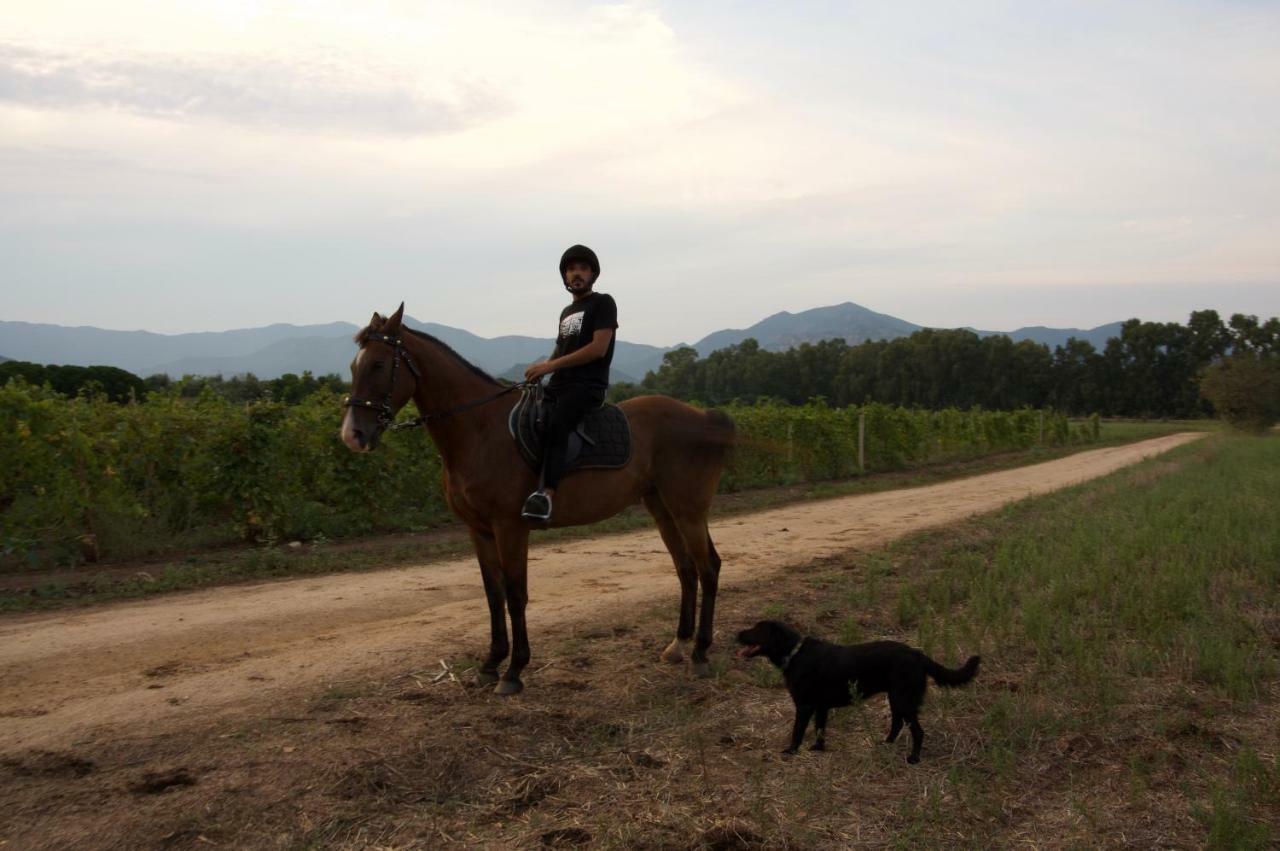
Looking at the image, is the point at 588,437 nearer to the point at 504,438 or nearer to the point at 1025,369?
the point at 504,438

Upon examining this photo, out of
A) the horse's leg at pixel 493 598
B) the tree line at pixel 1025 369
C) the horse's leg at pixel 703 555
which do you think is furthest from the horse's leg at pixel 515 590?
the tree line at pixel 1025 369

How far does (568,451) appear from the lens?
6094mm

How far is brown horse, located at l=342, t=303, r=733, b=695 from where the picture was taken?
18.8ft

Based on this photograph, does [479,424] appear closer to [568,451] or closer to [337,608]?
[568,451]

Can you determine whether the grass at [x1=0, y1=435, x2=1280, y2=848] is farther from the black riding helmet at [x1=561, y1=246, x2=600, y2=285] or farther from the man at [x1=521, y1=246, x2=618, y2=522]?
the black riding helmet at [x1=561, y1=246, x2=600, y2=285]

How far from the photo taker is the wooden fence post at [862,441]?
26.7 meters

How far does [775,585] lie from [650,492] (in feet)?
10.0

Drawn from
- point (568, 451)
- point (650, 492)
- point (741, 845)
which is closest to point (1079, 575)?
point (650, 492)

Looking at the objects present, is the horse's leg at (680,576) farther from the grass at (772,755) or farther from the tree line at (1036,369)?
the tree line at (1036,369)

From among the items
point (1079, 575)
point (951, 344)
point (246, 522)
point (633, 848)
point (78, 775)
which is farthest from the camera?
point (951, 344)

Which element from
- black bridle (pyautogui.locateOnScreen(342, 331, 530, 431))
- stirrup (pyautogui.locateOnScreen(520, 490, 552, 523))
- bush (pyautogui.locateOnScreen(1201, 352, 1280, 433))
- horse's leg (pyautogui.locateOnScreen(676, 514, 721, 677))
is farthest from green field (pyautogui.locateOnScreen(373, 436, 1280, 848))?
bush (pyautogui.locateOnScreen(1201, 352, 1280, 433))


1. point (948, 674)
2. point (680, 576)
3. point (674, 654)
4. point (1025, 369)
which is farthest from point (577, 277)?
point (1025, 369)

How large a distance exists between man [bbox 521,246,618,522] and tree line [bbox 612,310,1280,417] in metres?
84.3

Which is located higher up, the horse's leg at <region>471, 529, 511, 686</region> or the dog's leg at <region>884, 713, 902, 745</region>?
the horse's leg at <region>471, 529, 511, 686</region>
